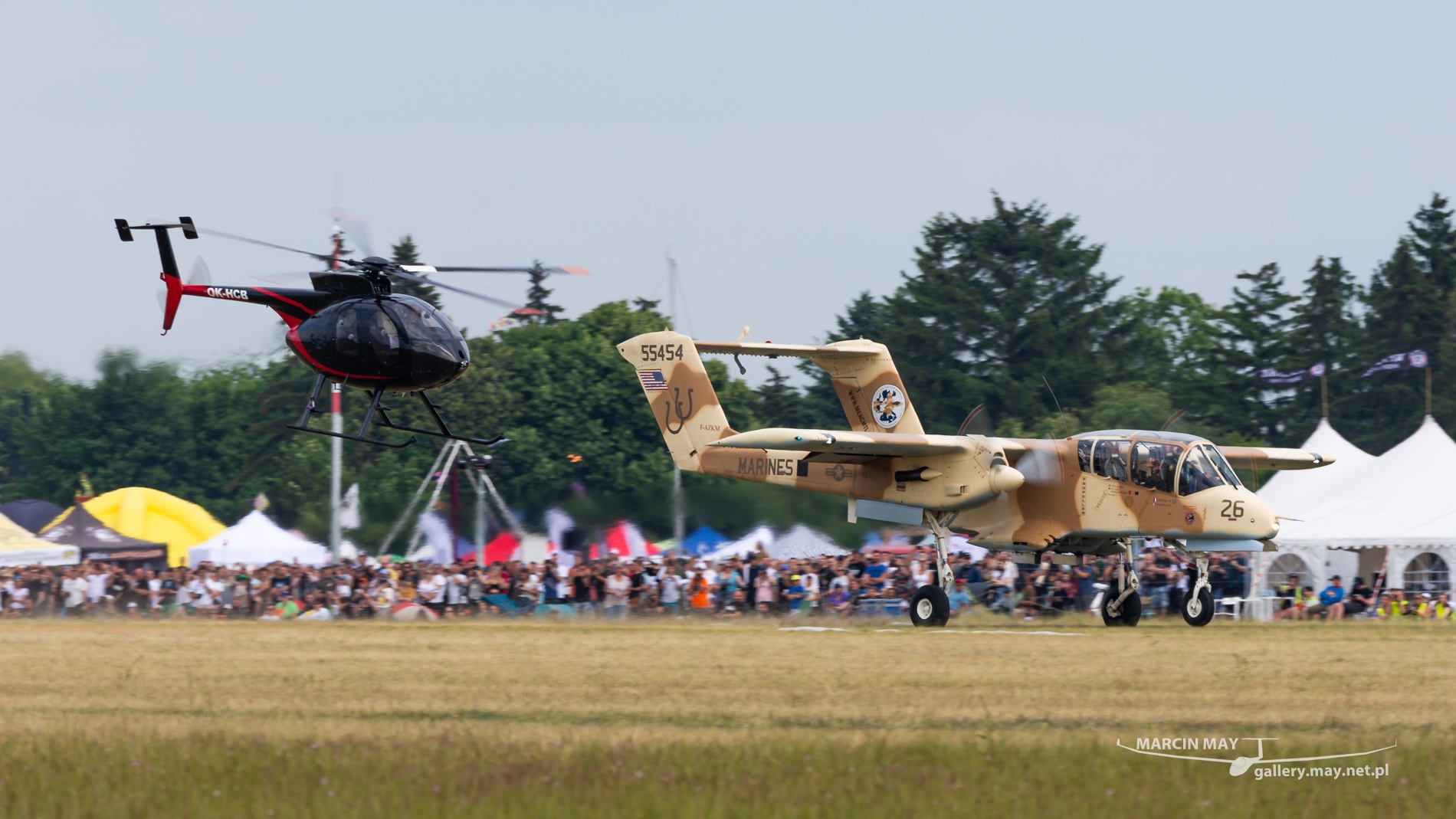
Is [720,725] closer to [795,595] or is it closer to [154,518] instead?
[795,595]

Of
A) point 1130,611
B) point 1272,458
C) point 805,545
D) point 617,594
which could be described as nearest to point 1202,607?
point 1130,611

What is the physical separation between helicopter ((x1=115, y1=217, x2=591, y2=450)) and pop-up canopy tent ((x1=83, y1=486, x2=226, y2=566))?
24976mm

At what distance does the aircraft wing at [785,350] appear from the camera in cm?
2520

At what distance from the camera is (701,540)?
1172 inches

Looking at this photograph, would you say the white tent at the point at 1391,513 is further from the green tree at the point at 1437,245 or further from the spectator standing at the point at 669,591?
the green tree at the point at 1437,245

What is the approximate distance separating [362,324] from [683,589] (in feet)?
33.0

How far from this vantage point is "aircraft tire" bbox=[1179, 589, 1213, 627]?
859 inches

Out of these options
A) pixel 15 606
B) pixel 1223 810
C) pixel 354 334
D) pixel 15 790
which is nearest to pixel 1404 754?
pixel 1223 810

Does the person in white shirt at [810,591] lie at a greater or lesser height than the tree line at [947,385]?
lesser

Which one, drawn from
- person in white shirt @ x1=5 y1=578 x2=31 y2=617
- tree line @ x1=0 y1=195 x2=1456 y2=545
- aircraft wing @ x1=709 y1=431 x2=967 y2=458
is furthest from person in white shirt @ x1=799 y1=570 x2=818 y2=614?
tree line @ x1=0 y1=195 x2=1456 y2=545

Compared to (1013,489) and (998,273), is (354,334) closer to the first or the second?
(1013,489)

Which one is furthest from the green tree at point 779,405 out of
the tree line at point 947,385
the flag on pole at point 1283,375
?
the flag on pole at point 1283,375

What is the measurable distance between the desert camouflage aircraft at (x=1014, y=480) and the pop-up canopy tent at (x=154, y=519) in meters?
22.5

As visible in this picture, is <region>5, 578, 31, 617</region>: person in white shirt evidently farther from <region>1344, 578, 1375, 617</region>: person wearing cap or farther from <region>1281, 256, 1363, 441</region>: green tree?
<region>1281, 256, 1363, 441</region>: green tree
